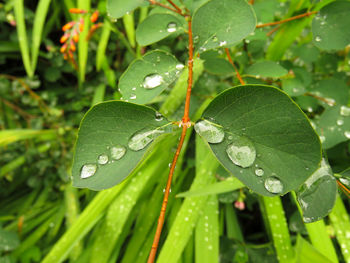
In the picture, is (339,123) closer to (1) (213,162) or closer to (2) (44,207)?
(1) (213,162)

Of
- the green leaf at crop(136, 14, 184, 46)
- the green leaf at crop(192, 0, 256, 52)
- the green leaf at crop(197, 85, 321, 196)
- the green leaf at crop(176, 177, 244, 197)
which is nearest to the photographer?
the green leaf at crop(197, 85, 321, 196)

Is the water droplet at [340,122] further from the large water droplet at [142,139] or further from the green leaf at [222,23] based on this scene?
the large water droplet at [142,139]

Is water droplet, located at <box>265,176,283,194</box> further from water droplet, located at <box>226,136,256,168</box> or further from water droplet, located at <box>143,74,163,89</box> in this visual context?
water droplet, located at <box>143,74,163,89</box>

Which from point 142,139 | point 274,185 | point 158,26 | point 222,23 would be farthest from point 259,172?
point 158,26

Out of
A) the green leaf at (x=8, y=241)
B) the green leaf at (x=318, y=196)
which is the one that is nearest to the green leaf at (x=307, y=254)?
the green leaf at (x=318, y=196)

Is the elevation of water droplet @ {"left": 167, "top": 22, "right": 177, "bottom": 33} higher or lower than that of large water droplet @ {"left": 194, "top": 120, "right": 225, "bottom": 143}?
higher

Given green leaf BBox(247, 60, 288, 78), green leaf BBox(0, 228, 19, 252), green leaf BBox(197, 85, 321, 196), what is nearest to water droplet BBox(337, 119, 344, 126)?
green leaf BBox(247, 60, 288, 78)

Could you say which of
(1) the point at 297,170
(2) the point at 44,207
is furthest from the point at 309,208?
(2) the point at 44,207
